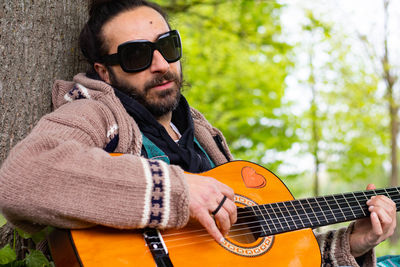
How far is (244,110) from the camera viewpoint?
7883 mm

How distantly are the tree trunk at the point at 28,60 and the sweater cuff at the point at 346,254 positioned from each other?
5.71 ft

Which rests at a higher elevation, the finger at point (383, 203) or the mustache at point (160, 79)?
the mustache at point (160, 79)

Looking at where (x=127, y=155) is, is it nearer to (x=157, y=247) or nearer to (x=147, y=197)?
(x=147, y=197)

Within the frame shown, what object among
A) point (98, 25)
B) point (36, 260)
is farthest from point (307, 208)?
point (98, 25)

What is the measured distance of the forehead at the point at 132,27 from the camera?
230 centimetres

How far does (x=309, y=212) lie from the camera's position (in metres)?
2.02

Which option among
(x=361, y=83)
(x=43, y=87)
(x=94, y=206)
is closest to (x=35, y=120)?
(x=43, y=87)

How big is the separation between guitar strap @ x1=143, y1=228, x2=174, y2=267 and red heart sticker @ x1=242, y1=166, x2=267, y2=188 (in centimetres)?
61

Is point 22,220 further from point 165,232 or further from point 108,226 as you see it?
point 165,232

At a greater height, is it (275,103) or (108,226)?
(108,226)

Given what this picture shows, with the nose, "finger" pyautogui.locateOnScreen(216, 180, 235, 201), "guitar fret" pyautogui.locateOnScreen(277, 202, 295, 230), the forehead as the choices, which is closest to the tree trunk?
the forehead

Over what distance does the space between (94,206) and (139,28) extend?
3.95ft

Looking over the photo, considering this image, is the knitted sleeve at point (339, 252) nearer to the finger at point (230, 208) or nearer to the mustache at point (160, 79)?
the finger at point (230, 208)

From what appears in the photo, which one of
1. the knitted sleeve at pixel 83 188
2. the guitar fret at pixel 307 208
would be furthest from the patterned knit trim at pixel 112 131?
the guitar fret at pixel 307 208
